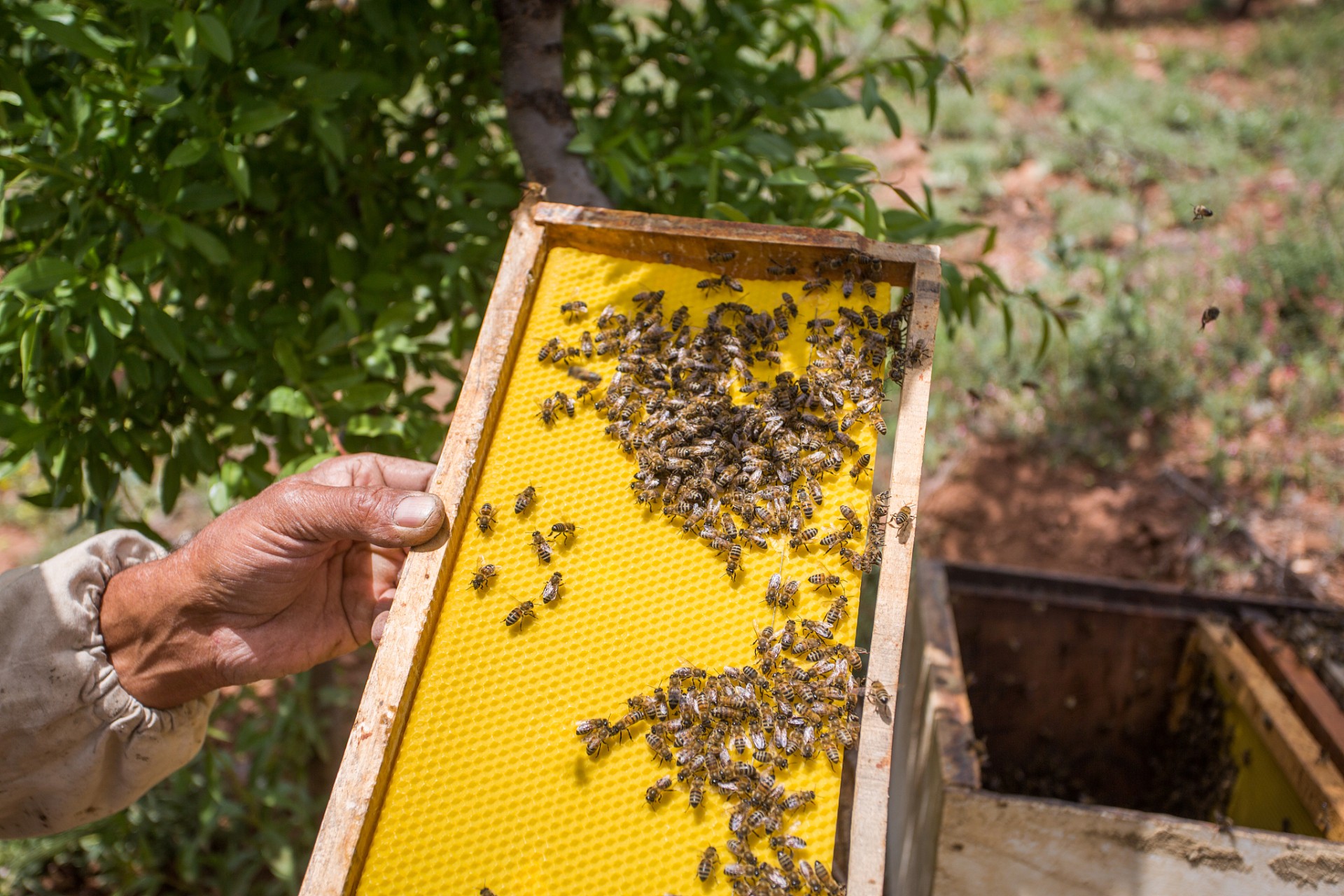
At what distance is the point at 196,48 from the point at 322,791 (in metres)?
4.11

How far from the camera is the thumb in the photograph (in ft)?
7.36

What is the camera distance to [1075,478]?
20.9 ft

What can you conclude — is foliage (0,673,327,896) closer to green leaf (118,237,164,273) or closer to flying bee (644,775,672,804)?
green leaf (118,237,164,273)

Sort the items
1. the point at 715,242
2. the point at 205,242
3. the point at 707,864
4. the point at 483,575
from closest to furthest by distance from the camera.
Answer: the point at 707,864, the point at 483,575, the point at 205,242, the point at 715,242

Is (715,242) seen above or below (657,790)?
above

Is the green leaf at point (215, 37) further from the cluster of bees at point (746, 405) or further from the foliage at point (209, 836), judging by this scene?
the foliage at point (209, 836)

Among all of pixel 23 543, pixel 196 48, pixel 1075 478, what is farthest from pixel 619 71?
pixel 23 543

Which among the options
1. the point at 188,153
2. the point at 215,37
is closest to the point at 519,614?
the point at 188,153

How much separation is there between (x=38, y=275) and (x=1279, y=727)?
15.0 feet

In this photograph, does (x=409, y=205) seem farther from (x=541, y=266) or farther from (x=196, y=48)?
(x=196, y=48)

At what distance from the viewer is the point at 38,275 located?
2.19 m

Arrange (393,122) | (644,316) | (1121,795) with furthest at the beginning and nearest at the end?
(1121,795) → (393,122) → (644,316)

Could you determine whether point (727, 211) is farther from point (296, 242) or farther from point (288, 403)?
point (296, 242)

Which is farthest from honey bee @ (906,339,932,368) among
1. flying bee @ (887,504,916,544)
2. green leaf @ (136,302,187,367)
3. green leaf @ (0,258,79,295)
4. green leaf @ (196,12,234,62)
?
green leaf @ (0,258,79,295)
